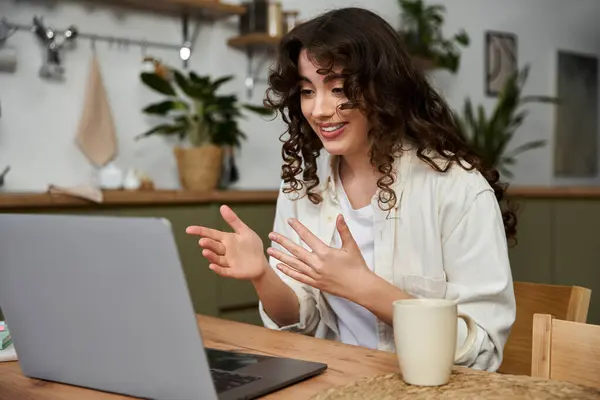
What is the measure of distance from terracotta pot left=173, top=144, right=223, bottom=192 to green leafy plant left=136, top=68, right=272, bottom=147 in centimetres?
6

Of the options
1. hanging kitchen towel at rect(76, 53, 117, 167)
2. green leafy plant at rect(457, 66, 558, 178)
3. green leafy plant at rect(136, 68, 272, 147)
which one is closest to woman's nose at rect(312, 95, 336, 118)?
green leafy plant at rect(136, 68, 272, 147)

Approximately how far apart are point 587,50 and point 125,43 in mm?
3295

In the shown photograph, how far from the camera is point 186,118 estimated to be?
9.91 feet

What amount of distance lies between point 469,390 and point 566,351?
26cm

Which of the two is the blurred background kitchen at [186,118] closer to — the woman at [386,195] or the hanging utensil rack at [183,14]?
the hanging utensil rack at [183,14]

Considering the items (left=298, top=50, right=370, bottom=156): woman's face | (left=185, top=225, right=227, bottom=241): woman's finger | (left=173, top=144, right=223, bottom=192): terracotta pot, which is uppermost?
(left=298, top=50, right=370, bottom=156): woman's face

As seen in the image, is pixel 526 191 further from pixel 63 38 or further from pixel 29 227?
pixel 29 227

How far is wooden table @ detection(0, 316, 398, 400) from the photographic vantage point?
37.3 inches

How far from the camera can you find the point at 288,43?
156 centimetres

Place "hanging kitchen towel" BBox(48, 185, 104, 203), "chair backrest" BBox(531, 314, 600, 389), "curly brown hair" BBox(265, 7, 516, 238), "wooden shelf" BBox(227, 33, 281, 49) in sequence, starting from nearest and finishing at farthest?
"chair backrest" BBox(531, 314, 600, 389)
"curly brown hair" BBox(265, 7, 516, 238)
"hanging kitchen towel" BBox(48, 185, 104, 203)
"wooden shelf" BBox(227, 33, 281, 49)

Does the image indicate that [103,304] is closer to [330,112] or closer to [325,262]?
[325,262]

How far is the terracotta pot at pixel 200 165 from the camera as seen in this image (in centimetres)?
297

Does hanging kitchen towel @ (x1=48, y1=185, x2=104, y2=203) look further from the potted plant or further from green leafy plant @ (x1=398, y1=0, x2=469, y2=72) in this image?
green leafy plant @ (x1=398, y1=0, x2=469, y2=72)

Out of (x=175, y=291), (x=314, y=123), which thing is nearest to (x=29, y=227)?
(x=175, y=291)
